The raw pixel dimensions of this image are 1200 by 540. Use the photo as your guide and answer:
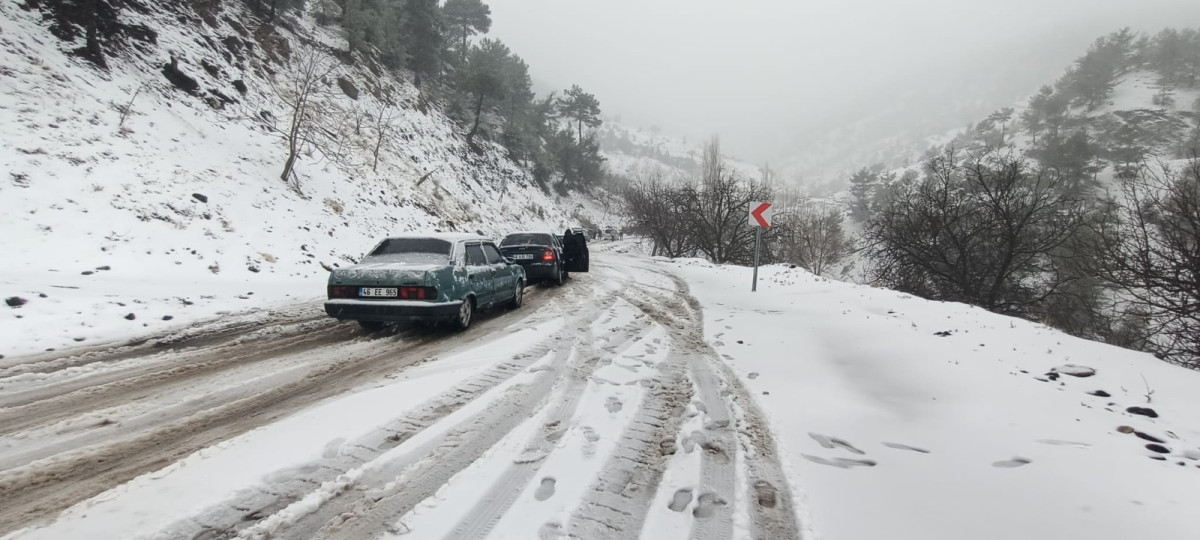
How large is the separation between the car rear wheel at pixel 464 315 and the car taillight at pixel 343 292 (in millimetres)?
1288

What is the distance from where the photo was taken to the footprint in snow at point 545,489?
2.43 m

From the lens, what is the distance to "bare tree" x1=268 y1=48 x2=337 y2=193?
14.2m

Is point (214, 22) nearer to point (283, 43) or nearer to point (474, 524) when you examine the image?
point (283, 43)

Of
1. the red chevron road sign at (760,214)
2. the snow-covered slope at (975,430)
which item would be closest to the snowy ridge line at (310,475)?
the snow-covered slope at (975,430)

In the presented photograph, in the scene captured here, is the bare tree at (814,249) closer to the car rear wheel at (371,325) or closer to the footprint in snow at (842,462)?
the car rear wheel at (371,325)

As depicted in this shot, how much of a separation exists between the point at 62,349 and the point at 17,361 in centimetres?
42

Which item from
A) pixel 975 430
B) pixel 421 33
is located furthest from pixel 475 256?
pixel 421 33

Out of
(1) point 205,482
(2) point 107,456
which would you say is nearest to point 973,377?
(1) point 205,482

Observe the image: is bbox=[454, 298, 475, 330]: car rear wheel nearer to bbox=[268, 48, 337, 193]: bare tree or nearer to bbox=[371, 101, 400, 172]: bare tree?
bbox=[268, 48, 337, 193]: bare tree

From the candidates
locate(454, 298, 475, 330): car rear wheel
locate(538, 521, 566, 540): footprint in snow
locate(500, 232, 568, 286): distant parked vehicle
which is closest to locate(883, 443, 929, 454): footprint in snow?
locate(538, 521, 566, 540): footprint in snow

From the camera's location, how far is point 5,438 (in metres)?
2.91

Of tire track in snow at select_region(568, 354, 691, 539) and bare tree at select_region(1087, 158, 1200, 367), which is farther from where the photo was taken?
bare tree at select_region(1087, 158, 1200, 367)

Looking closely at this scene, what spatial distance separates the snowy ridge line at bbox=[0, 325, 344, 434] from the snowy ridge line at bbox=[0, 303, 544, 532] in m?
0.90

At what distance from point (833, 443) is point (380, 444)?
9.91 ft
